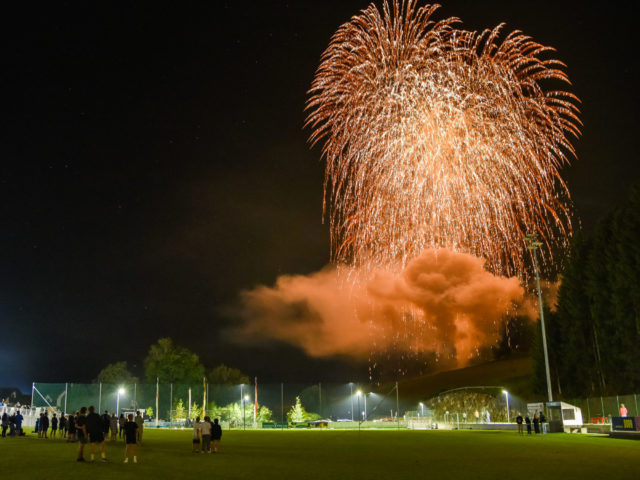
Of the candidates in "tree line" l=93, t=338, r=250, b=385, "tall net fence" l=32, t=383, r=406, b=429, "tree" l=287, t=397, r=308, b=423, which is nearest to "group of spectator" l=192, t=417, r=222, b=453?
"tall net fence" l=32, t=383, r=406, b=429

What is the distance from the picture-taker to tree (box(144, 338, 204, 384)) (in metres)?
94.8

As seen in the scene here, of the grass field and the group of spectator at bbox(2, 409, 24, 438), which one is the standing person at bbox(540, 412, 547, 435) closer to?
the grass field

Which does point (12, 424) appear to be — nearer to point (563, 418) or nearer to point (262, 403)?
point (563, 418)

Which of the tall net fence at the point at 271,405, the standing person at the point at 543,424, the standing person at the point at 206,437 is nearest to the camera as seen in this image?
the standing person at the point at 206,437

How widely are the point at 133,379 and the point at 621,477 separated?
325ft

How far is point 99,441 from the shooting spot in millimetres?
19469

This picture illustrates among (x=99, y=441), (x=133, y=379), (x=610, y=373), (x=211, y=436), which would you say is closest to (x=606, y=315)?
(x=610, y=373)

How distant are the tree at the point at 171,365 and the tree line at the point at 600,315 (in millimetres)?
52504

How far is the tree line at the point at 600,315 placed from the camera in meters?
48.6

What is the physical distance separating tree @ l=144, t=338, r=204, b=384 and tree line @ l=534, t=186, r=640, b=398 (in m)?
52.5

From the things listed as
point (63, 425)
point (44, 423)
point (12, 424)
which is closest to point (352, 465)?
point (44, 423)

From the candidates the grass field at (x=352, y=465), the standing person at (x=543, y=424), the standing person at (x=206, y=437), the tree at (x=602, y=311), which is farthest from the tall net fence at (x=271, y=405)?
the grass field at (x=352, y=465)

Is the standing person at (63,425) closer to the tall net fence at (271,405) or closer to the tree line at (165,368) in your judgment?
the tall net fence at (271,405)

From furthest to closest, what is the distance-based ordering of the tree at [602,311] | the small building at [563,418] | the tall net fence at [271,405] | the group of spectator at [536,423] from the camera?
the tall net fence at [271,405] < the tree at [602,311] < the small building at [563,418] < the group of spectator at [536,423]
